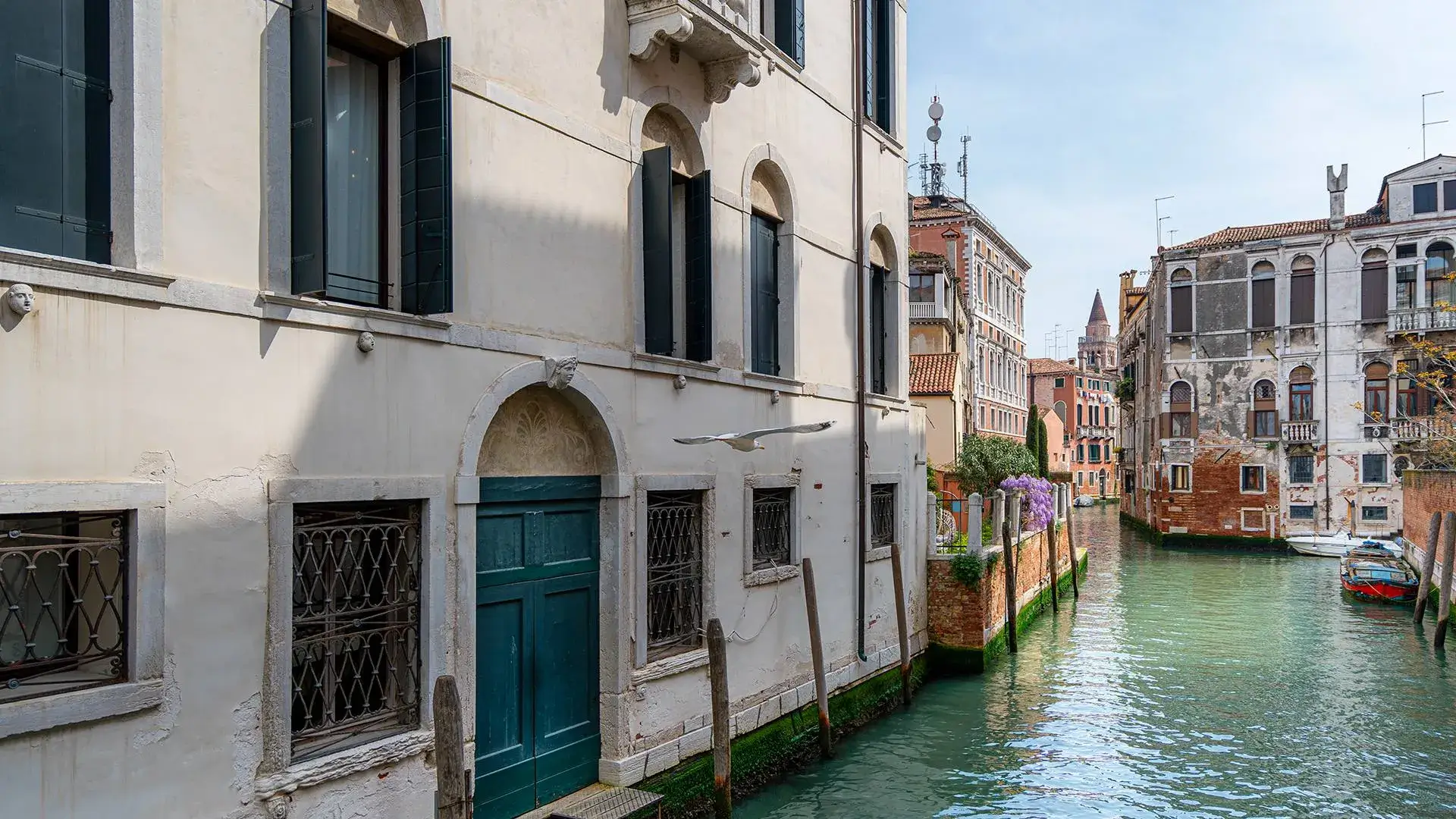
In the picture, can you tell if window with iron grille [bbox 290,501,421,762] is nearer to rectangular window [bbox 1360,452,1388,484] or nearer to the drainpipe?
the drainpipe

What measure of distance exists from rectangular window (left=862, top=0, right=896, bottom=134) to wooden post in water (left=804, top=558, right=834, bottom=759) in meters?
4.88

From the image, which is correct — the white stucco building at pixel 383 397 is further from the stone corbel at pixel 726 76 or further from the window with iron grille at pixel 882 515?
the window with iron grille at pixel 882 515

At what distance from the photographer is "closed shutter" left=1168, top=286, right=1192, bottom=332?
32.4 metres

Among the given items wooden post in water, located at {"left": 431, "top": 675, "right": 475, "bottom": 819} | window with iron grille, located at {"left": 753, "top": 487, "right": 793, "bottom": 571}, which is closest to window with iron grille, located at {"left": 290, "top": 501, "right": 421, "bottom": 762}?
wooden post in water, located at {"left": 431, "top": 675, "right": 475, "bottom": 819}

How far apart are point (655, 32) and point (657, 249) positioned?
1.34m

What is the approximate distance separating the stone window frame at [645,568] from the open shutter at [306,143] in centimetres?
274

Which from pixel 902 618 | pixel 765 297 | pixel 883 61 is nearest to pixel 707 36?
pixel 765 297

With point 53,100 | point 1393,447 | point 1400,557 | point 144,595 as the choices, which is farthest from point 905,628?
point 1393,447

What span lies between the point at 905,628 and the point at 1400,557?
51.1 ft

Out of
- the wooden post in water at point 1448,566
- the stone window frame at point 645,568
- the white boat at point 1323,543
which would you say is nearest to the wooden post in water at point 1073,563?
the wooden post in water at point 1448,566

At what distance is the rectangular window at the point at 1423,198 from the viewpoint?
94.0ft

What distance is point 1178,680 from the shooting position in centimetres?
1262

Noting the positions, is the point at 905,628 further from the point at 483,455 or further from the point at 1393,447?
the point at 1393,447

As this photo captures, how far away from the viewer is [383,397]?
15.6ft
